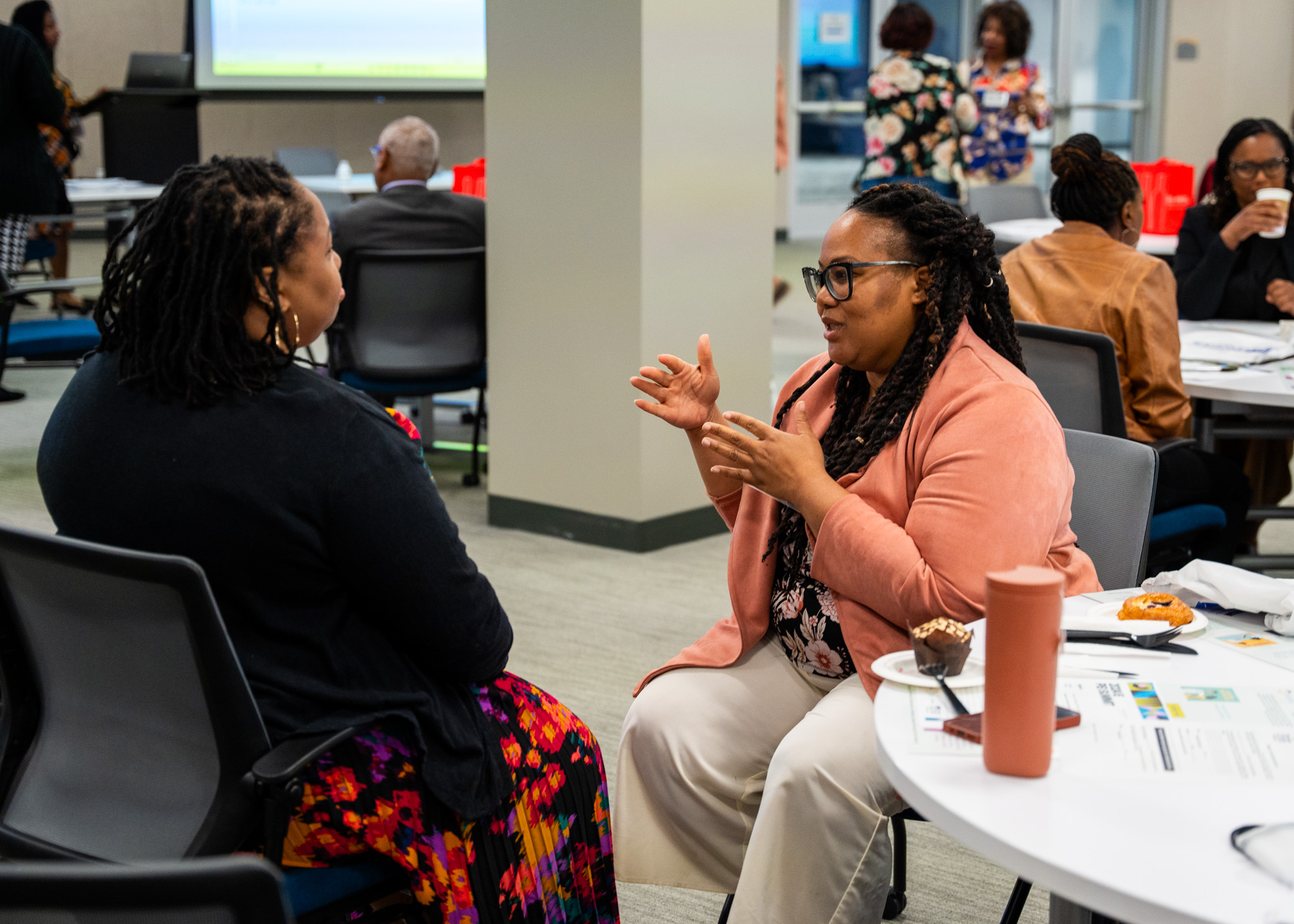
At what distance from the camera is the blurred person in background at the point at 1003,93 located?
6.48 metres

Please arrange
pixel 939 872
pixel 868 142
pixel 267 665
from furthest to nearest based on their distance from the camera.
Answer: pixel 868 142
pixel 939 872
pixel 267 665

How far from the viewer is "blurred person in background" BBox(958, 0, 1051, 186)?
648 cm

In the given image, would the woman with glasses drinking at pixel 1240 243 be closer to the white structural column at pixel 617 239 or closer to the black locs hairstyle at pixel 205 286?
the white structural column at pixel 617 239

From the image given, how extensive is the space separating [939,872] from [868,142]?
4881mm

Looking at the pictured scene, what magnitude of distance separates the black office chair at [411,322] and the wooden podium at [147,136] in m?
5.70

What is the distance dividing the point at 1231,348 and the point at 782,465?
7.13 ft

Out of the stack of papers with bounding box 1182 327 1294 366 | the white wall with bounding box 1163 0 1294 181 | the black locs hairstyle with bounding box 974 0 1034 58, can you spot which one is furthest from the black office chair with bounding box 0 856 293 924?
the white wall with bounding box 1163 0 1294 181

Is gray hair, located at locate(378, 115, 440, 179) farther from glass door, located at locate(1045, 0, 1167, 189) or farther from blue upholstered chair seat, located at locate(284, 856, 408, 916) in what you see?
glass door, located at locate(1045, 0, 1167, 189)

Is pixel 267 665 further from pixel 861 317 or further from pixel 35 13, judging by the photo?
pixel 35 13

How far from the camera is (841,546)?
1593mm

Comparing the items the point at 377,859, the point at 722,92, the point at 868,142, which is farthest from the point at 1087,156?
the point at 868,142

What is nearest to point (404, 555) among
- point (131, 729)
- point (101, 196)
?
point (131, 729)

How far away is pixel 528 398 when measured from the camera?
4281mm

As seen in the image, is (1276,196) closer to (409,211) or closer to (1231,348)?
(1231,348)
